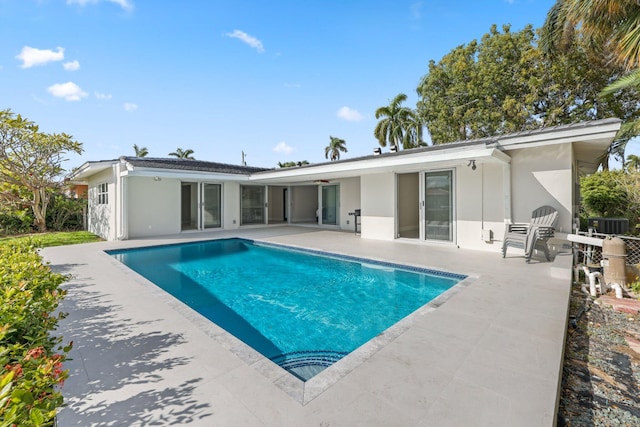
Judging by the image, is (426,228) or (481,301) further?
(426,228)

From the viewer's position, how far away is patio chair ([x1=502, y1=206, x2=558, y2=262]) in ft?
24.2

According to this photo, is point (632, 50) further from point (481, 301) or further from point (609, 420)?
point (609, 420)

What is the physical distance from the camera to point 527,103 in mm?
17281

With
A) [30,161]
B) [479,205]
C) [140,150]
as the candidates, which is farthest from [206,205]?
[140,150]

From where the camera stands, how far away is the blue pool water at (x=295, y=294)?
4.19m

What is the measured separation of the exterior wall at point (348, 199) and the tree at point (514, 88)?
9835 millimetres

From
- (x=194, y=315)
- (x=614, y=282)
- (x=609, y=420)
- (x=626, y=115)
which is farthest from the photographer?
(x=626, y=115)

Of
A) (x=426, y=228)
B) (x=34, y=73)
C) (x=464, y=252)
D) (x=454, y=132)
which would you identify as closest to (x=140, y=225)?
(x=34, y=73)

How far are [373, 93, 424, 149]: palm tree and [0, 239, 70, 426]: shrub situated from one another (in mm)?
25726

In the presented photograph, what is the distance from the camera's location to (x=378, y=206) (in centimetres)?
1190

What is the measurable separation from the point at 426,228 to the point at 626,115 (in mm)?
15466

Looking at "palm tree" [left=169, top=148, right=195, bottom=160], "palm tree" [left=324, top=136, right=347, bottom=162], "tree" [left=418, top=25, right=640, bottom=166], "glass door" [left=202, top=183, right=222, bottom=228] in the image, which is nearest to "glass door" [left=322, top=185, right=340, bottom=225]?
"glass door" [left=202, top=183, right=222, bottom=228]

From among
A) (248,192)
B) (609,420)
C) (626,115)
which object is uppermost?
(626,115)

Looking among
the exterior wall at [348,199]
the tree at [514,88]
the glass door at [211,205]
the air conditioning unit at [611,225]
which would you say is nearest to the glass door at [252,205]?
the glass door at [211,205]
